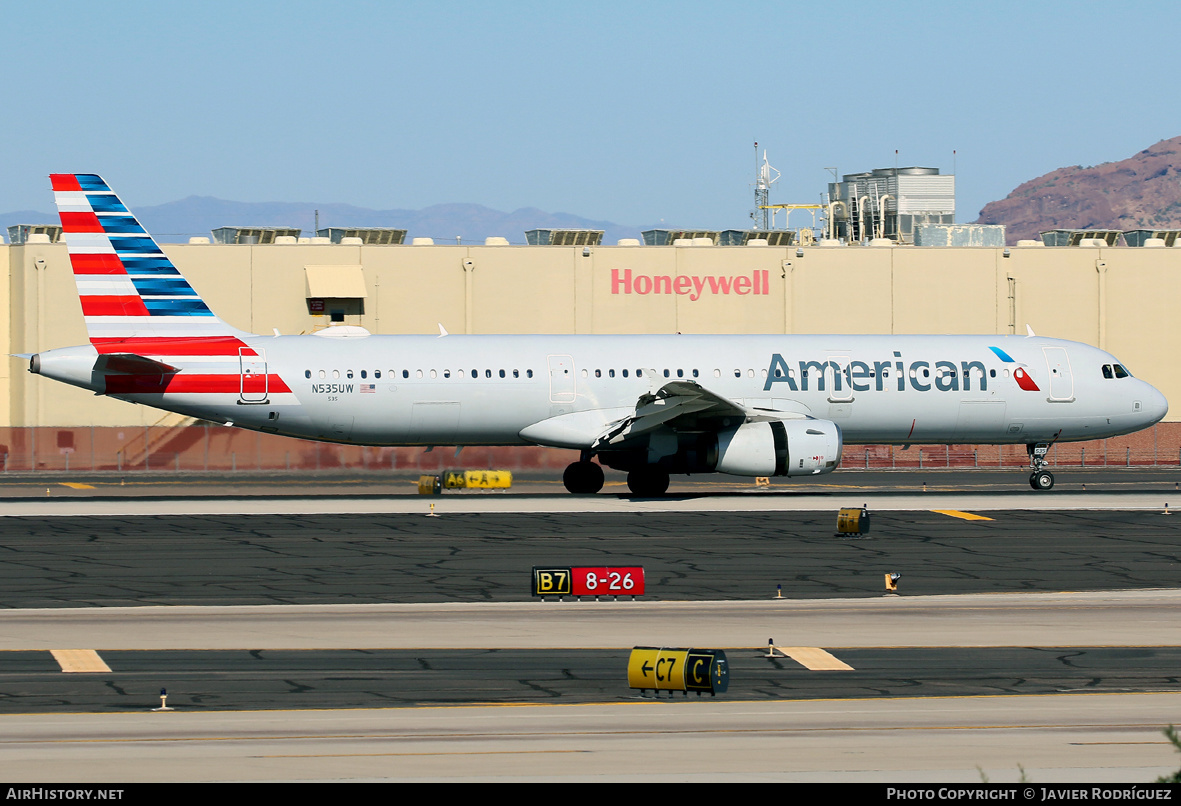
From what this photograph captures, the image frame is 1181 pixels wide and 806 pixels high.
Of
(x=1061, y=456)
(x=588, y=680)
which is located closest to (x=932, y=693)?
(x=588, y=680)

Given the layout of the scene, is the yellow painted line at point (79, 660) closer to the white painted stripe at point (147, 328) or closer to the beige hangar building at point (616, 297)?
the white painted stripe at point (147, 328)

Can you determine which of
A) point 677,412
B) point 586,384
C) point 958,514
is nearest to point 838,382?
point 677,412

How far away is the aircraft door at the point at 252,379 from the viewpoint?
37.3m

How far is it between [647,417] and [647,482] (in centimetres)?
248

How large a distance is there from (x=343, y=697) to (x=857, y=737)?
5.55 meters

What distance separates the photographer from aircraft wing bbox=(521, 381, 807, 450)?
37000 mm

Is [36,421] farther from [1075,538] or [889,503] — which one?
[1075,538]

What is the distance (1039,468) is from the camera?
42.4 metres

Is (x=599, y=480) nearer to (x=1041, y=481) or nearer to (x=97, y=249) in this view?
(x=1041, y=481)

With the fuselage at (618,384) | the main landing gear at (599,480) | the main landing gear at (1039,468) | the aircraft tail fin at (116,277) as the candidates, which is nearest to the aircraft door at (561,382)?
the fuselage at (618,384)

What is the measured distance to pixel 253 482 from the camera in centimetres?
5128

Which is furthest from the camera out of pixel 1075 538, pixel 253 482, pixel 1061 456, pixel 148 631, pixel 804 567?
pixel 1061 456

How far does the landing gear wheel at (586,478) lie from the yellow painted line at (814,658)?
75.3 feet

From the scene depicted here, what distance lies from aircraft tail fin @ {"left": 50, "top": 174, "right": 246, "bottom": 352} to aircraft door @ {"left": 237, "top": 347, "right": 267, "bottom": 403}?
1042mm
